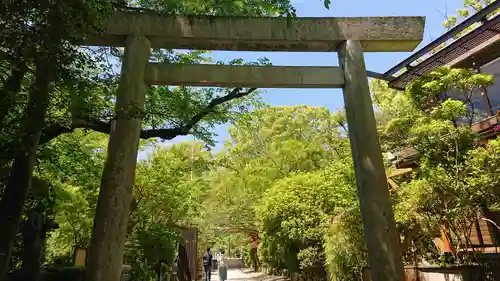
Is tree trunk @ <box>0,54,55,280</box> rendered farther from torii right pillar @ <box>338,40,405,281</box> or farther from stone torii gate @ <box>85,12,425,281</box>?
torii right pillar @ <box>338,40,405,281</box>

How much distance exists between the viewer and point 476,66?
378 inches

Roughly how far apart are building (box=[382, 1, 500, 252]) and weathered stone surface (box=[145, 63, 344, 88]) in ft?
13.0

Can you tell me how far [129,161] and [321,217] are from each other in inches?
306

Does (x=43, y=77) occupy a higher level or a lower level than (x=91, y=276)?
higher

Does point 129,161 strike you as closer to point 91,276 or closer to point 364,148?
point 91,276

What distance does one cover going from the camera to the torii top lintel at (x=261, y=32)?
5.47m

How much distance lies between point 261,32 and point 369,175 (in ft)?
9.08

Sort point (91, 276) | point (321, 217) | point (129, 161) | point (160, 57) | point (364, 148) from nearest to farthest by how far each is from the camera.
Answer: point (91, 276) → point (129, 161) → point (364, 148) → point (160, 57) → point (321, 217)

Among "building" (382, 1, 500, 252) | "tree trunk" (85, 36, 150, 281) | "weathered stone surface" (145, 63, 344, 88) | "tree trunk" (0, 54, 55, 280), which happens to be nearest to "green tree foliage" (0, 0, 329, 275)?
"tree trunk" (0, 54, 55, 280)

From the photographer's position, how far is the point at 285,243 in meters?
13.0

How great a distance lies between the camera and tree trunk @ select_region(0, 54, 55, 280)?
3.41 meters

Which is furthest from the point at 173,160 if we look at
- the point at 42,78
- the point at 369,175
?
the point at 42,78

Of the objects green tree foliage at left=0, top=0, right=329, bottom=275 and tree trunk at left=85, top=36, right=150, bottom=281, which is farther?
tree trunk at left=85, top=36, right=150, bottom=281

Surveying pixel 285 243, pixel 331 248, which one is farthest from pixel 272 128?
pixel 331 248
